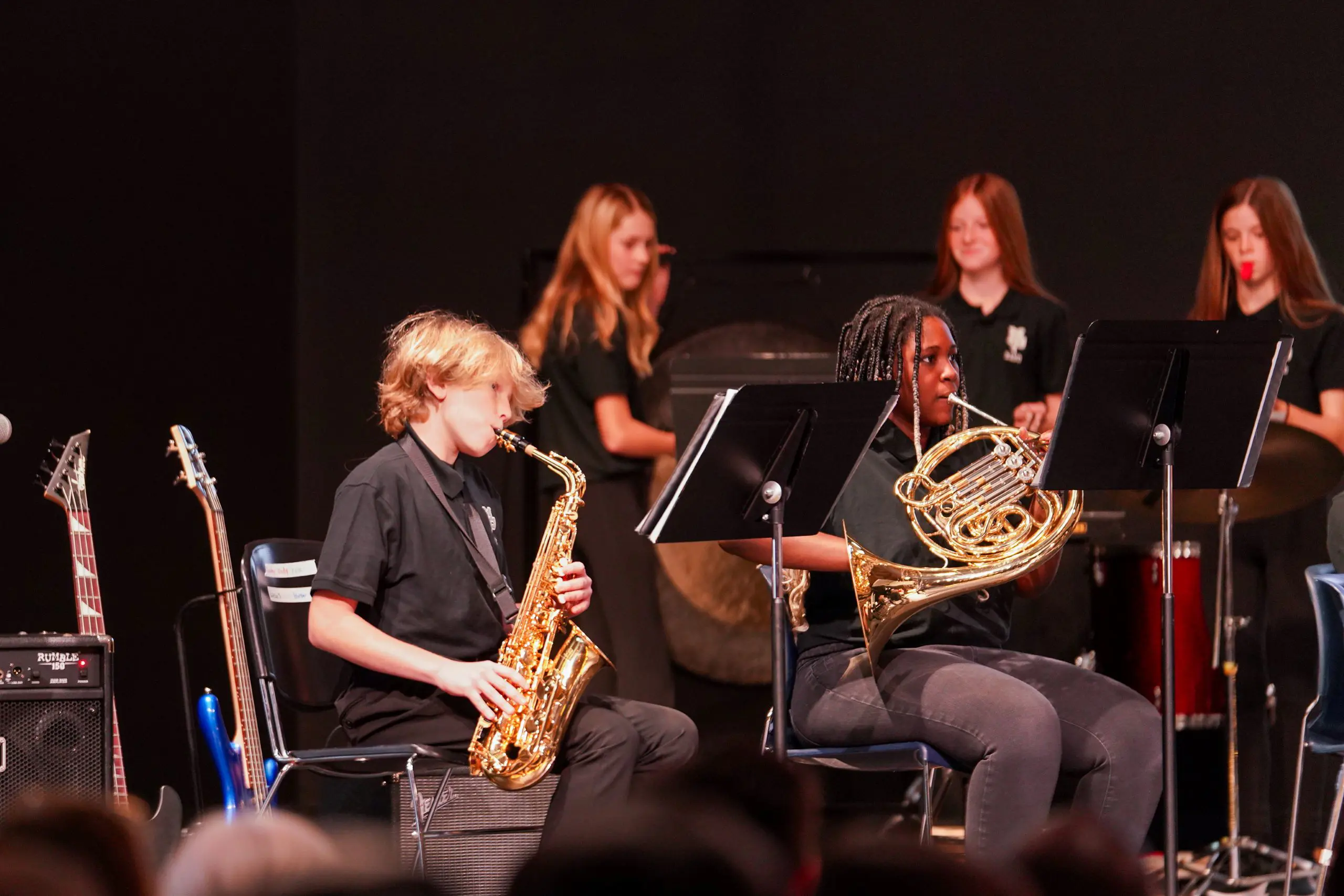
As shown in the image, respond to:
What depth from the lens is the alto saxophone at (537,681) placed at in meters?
3.45

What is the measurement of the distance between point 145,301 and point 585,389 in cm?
139

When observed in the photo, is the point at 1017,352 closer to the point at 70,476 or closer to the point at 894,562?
the point at 894,562

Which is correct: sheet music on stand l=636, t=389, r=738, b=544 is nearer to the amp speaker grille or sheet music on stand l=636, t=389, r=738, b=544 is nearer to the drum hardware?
the amp speaker grille

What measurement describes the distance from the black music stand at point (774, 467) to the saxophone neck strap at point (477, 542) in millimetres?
514

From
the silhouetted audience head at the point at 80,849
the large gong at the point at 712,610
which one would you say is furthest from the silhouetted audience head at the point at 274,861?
the large gong at the point at 712,610

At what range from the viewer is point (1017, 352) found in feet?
17.2

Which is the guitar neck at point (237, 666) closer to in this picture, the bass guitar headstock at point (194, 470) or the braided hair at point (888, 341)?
the bass guitar headstock at point (194, 470)

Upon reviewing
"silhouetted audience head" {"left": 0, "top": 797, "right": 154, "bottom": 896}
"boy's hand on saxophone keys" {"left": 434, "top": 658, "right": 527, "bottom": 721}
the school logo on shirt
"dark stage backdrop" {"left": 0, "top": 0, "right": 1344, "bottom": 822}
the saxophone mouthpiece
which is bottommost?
"boy's hand on saxophone keys" {"left": 434, "top": 658, "right": 527, "bottom": 721}

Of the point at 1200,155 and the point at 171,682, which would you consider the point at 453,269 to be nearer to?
the point at 171,682

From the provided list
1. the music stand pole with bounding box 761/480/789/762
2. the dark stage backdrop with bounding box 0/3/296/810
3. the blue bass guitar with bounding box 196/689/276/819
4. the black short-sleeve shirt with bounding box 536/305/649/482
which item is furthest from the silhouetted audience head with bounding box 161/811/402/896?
the black short-sleeve shirt with bounding box 536/305/649/482

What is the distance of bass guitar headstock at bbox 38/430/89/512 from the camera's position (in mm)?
3664

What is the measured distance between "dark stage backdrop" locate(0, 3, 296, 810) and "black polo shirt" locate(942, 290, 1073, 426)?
88.7 inches

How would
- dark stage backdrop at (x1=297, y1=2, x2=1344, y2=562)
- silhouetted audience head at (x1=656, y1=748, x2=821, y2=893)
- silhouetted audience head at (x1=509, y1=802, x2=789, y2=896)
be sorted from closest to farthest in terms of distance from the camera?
silhouetted audience head at (x1=509, y1=802, x2=789, y2=896)
silhouetted audience head at (x1=656, y1=748, x2=821, y2=893)
dark stage backdrop at (x1=297, y1=2, x2=1344, y2=562)

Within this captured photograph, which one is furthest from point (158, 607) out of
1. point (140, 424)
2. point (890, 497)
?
point (890, 497)
